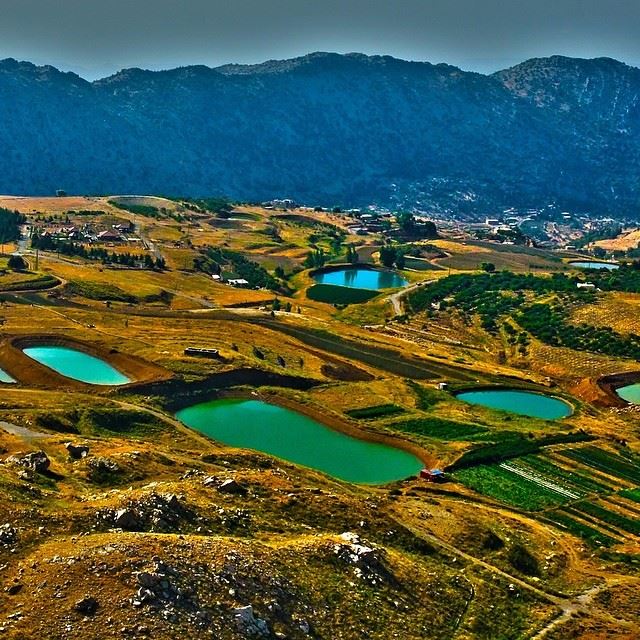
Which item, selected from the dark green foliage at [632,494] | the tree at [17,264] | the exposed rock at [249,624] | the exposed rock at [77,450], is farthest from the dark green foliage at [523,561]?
the tree at [17,264]

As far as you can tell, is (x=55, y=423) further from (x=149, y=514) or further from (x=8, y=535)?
(x=8, y=535)

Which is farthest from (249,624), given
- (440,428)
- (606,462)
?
(606,462)

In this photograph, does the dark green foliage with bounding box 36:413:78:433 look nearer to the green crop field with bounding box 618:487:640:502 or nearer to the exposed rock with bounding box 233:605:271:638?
the exposed rock with bounding box 233:605:271:638

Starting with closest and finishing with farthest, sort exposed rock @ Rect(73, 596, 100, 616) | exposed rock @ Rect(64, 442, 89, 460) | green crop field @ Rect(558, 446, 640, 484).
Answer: exposed rock @ Rect(73, 596, 100, 616) → exposed rock @ Rect(64, 442, 89, 460) → green crop field @ Rect(558, 446, 640, 484)

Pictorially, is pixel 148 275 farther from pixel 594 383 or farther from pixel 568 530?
pixel 568 530

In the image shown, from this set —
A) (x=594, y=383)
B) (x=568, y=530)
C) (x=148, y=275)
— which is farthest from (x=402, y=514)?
(x=148, y=275)

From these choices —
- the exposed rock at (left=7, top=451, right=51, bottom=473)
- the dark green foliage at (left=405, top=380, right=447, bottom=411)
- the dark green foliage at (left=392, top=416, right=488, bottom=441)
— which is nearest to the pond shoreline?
the dark green foliage at (left=392, top=416, right=488, bottom=441)

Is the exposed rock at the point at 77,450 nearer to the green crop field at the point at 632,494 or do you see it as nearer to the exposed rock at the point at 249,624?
the exposed rock at the point at 249,624
